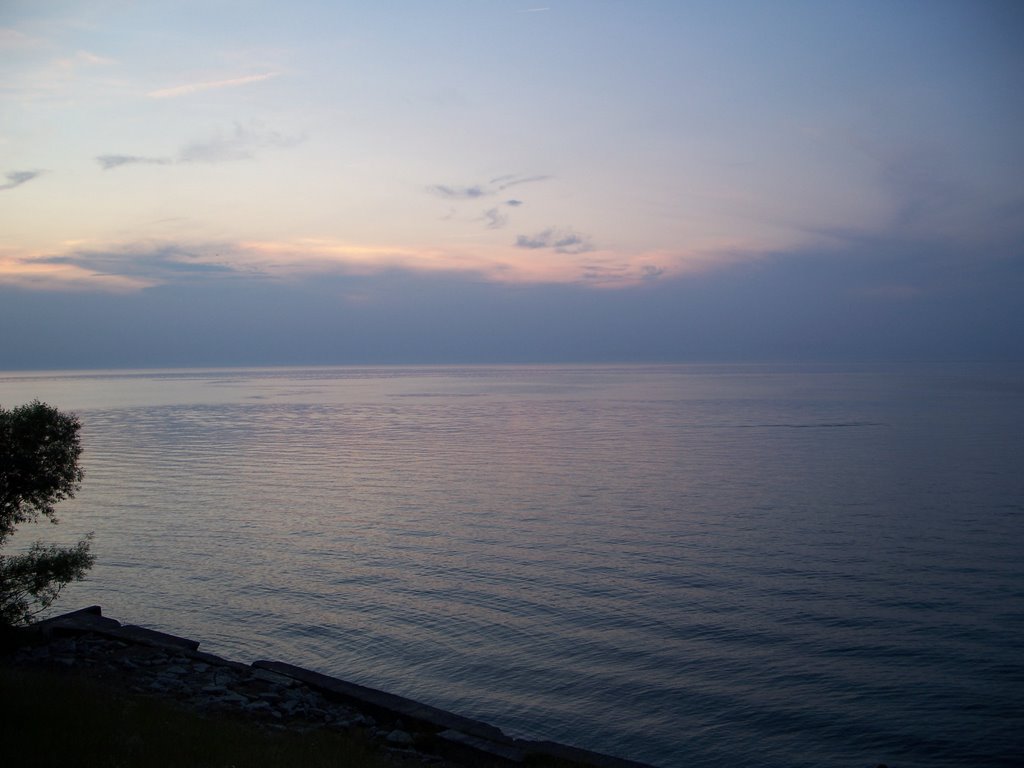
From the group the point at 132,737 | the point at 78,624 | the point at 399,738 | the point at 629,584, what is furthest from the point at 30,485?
the point at 629,584

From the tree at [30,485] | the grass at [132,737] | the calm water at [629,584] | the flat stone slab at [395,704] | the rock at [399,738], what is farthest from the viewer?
the tree at [30,485]

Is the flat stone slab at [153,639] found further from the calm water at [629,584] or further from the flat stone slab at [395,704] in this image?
the flat stone slab at [395,704]

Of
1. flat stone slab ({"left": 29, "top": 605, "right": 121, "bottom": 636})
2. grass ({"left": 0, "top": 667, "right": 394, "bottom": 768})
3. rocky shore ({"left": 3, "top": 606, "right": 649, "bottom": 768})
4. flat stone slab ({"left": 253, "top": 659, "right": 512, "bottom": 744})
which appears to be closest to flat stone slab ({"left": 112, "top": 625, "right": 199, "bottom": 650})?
rocky shore ({"left": 3, "top": 606, "right": 649, "bottom": 768})

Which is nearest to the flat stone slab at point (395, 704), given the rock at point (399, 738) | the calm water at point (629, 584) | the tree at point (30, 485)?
the rock at point (399, 738)

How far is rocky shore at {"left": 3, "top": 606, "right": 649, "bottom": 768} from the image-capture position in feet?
49.7

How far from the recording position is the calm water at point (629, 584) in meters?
18.7

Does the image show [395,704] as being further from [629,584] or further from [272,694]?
[629,584]

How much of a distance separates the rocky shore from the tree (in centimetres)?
132

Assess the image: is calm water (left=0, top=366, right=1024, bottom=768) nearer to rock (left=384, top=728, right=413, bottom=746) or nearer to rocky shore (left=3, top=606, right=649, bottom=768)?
rocky shore (left=3, top=606, right=649, bottom=768)

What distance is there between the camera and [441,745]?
15.4 m

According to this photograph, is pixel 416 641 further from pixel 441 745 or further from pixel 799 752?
pixel 799 752

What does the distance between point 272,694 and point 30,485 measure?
331 inches

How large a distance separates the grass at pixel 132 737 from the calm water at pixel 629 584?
19.0 feet

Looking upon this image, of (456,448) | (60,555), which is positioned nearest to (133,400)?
(456,448)
